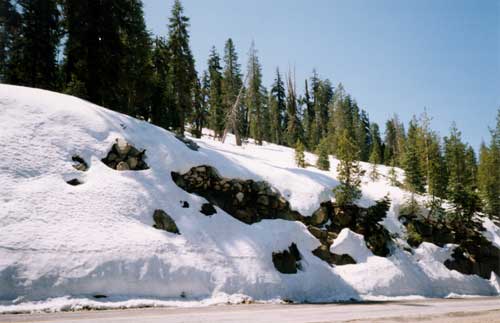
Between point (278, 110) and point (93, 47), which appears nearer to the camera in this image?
point (93, 47)

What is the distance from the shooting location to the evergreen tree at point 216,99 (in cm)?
5328

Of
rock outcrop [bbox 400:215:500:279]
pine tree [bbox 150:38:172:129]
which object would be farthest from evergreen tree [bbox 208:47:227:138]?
rock outcrop [bbox 400:215:500:279]

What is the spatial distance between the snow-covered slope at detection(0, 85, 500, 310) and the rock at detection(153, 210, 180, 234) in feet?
0.92

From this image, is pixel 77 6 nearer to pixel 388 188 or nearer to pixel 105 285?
pixel 105 285

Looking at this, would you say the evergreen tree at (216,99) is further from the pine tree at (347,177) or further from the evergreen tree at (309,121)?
the pine tree at (347,177)

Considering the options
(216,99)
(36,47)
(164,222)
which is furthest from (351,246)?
(216,99)

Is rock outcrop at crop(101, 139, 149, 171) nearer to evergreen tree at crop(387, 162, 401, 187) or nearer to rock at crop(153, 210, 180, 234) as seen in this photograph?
rock at crop(153, 210, 180, 234)

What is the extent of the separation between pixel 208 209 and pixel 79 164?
20.3ft

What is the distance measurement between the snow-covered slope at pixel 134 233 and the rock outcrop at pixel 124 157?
36 cm

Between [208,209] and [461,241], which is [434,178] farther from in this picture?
[208,209]

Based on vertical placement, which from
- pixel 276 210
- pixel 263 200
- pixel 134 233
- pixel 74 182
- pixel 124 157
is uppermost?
pixel 124 157

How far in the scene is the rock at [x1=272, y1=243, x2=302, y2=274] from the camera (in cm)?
1351

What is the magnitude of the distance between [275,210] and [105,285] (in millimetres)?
9666

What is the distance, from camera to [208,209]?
1462 centimetres
